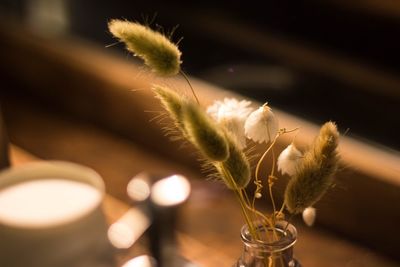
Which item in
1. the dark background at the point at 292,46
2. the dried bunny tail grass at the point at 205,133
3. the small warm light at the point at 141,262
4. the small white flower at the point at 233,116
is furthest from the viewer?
the dark background at the point at 292,46

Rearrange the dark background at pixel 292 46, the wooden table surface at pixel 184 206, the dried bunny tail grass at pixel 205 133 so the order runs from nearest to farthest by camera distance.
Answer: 1. the dried bunny tail grass at pixel 205 133
2. the wooden table surface at pixel 184 206
3. the dark background at pixel 292 46

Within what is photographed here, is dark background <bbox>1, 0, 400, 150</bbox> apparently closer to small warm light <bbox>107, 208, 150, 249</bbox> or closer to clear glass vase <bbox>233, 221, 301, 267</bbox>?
small warm light <bbox>107, 208, 150, 249</bbox>

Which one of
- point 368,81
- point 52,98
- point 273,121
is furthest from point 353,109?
point 273,121

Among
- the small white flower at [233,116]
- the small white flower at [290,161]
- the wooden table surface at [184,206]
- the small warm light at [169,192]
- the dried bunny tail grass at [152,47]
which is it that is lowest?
the wooden table surface at [184,206]

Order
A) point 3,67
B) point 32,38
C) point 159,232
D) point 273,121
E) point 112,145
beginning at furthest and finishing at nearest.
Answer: point 3,67
point 32,38
point 112,145
point 159,232
point 273,121

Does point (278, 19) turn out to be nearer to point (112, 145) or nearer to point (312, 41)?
point (312, 41)

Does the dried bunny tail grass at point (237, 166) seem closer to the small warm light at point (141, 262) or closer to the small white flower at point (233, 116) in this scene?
the small white flower at point (233, 116)

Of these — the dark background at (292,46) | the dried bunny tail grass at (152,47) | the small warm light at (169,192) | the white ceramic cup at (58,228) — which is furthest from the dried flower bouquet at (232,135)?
the dark background at (292,46)

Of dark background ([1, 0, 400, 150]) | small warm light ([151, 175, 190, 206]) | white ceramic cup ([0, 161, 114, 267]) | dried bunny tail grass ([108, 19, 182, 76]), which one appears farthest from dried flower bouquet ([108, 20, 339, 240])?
dark background ([1, 0, 400, 150])
